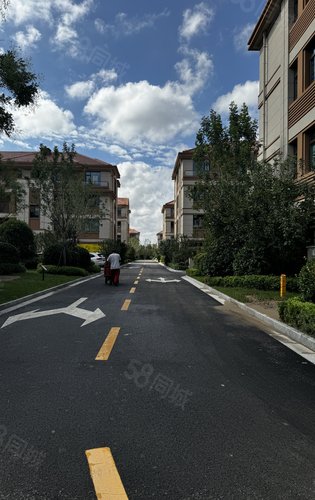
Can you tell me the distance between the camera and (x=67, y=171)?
25.6m

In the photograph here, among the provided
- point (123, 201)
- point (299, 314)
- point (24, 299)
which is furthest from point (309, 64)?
point (123, 201)

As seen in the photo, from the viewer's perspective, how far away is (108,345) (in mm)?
6418

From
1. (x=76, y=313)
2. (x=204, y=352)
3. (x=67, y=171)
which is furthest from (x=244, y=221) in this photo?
(x=67, y=171)

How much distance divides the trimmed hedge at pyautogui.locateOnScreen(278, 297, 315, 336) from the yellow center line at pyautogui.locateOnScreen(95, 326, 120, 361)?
11.7 feet

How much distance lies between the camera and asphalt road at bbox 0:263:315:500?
2691 mm

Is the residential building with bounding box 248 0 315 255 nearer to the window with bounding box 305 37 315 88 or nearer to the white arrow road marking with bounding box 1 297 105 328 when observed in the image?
the window with bounding box 305 37 315 88

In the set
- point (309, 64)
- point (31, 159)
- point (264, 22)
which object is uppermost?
point (264, 22)

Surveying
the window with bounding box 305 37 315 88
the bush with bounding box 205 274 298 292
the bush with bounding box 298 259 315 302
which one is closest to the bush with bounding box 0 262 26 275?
the bush with bounding box 205 274 298 292

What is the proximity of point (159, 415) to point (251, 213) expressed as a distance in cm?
1370

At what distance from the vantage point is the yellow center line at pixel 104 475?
254 centimetres

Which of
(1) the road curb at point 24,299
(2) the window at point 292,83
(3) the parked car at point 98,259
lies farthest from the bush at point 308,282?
(3) the parked car at point 98,259

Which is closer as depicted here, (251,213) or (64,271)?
(251,213)

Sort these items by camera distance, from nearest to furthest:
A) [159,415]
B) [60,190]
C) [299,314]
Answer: [159,415]
[299,314]
[60,190]

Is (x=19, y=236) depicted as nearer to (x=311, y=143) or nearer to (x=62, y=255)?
(x=62, y=255)
